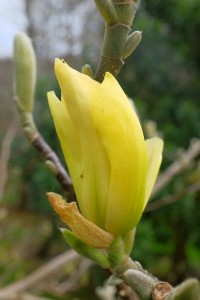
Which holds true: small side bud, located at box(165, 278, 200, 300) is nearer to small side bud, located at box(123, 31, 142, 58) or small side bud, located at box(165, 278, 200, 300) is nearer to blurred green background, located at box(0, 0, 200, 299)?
small side bud, located at box(123, 31, 142, 58)

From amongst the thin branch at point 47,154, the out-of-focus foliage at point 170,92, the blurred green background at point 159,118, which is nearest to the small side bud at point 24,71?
the thin branch at point 47,154

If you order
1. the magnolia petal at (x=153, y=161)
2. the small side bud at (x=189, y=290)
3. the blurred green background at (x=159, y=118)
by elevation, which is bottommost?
the blurred green background at (x=159, y=118)

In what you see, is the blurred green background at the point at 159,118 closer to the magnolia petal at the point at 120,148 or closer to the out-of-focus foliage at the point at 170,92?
the out-of-focus foliage at the point at 170,92

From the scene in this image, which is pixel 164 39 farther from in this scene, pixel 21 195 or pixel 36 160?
pixel 21 195

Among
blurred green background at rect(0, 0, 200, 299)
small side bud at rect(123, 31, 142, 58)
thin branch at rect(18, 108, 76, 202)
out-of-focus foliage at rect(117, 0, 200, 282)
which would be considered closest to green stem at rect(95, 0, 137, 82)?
small side bud at rect(123, 31, 142, 58)

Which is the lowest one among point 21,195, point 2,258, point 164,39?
point 21,195

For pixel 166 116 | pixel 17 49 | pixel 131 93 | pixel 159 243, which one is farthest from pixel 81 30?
pixel 17 49
